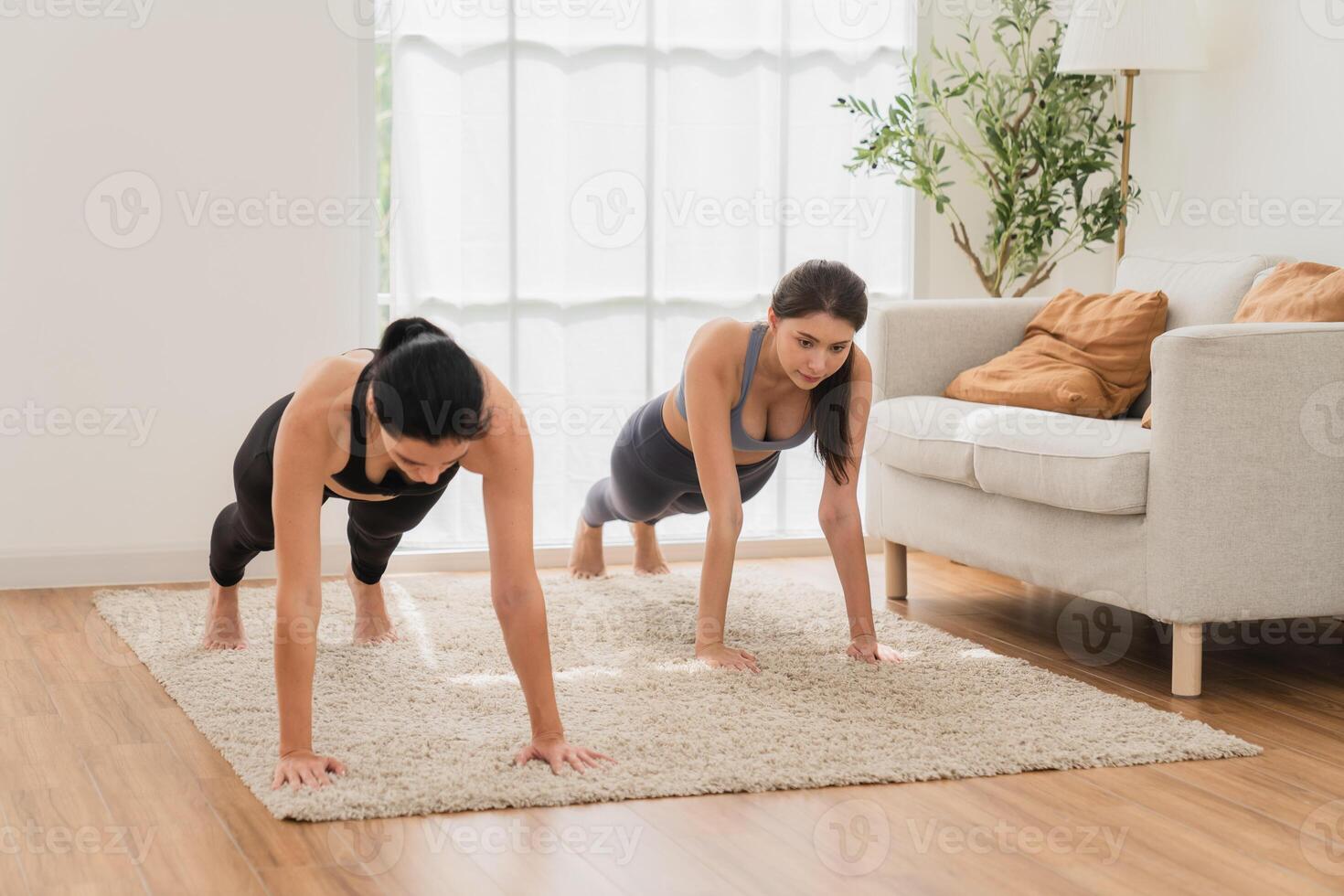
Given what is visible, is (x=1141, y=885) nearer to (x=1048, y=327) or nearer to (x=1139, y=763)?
(x=1139, y=763)

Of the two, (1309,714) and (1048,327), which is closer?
(1309,714)

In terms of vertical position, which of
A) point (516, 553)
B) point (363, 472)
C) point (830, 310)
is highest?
point (830, 310)

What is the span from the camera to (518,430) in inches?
80.6

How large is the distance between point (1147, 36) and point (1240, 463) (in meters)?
1.54

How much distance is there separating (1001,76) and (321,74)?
191cm

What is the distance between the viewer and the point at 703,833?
6.32ft

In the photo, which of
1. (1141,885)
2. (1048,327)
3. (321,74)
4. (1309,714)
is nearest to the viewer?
(1141,885)

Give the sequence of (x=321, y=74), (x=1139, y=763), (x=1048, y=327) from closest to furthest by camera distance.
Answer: (x=1139, y=763) → (x=1048, y=327) → (x=321, y=74)

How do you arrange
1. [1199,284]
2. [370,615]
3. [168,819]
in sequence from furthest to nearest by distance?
1. [1199,284]
2. [370,615]
3. [168,819]

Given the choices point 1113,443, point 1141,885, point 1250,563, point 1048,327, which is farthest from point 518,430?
point 1048,327
